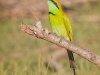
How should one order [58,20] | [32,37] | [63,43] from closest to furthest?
[63,43], [58,20], [32,37]

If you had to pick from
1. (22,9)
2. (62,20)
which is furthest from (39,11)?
(62,20)

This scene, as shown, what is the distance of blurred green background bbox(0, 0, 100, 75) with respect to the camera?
23.3 ft

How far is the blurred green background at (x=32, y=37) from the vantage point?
711 centimetres

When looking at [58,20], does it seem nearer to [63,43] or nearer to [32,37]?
[63,43]

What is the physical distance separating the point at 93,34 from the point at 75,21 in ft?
4.95

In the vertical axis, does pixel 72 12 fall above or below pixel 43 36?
below

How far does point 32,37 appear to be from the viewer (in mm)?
8977

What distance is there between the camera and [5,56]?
7293mm

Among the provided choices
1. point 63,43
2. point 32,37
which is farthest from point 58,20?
point 32,37

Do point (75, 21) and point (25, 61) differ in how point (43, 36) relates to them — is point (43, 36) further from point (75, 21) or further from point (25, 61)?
point (75, 21)

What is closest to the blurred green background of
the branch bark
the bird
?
the bird

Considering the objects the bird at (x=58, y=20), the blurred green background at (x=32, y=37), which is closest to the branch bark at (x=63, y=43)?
the bird at (x=58, y=20)

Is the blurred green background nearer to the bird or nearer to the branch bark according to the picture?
the bird

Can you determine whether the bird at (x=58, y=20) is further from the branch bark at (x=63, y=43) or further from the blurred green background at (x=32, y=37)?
the blurred green background at (x=32, y=37)
